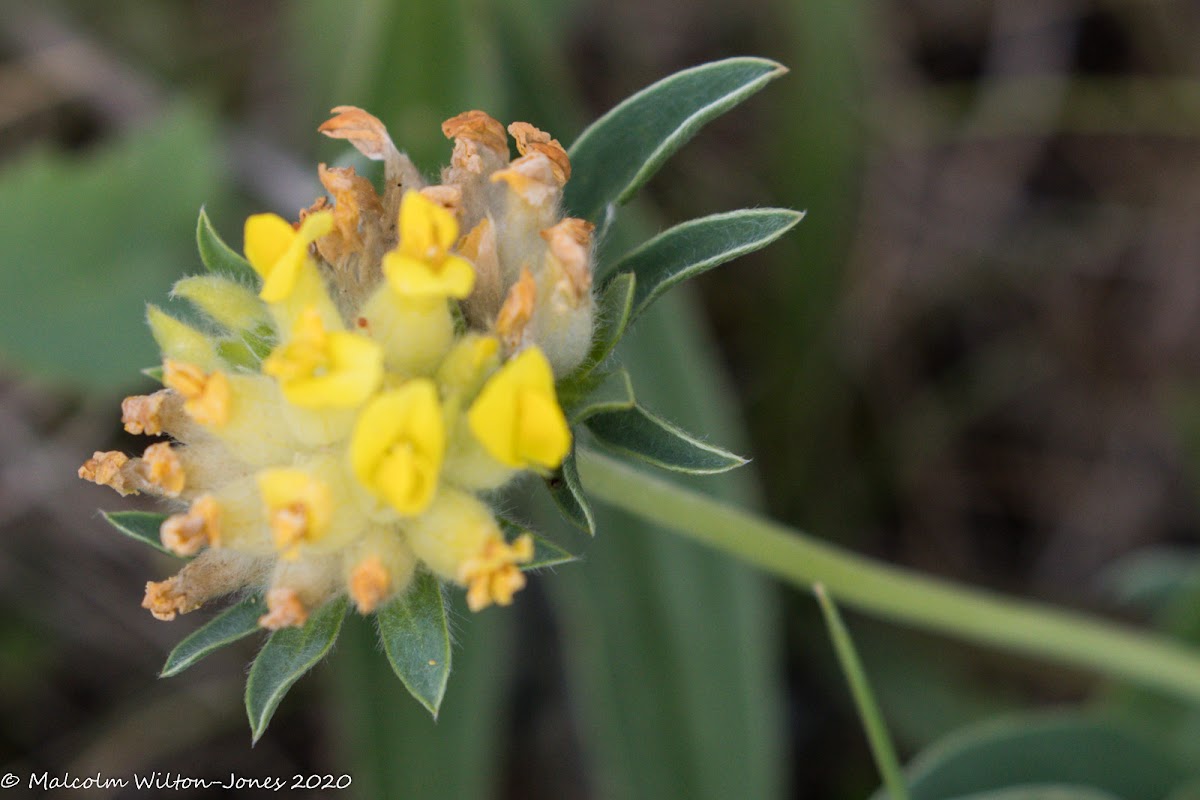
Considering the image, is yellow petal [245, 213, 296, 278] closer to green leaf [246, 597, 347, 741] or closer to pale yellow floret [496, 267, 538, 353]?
pale yellow floret [496, 267, 538, 353]

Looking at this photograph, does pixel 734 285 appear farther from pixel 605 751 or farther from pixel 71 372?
pixel 71 372

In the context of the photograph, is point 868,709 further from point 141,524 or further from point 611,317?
point 141,524

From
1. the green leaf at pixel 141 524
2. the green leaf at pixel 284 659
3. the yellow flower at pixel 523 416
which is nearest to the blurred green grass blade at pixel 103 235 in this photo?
the green leaf at pixel 141 524

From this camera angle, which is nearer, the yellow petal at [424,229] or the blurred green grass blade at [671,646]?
the yellow petal at [424,229]

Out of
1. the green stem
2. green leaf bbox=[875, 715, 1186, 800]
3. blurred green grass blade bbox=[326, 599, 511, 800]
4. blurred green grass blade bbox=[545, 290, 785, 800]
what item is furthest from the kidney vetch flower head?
blurred green grass blade bbox=[545, 290, 785, 800]

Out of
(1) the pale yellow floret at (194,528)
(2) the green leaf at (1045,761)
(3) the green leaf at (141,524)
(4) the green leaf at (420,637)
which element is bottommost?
(2) the green leaf at (1045,761)

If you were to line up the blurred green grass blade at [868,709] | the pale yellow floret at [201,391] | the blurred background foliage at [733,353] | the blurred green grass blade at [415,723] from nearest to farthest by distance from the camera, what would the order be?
the pale yellow floret at [201,391] < the blurred green grass blade at [868,709] < the blurred green grass blade at [415,723] < the blurred background foliage at [733,353]

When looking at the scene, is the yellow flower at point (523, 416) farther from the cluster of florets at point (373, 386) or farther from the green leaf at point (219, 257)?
the green leaf at point (219, 257)
